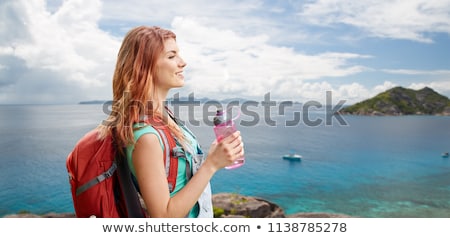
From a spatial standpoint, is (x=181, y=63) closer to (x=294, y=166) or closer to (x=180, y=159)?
(x=180, y=159)

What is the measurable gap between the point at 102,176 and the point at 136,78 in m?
0.25

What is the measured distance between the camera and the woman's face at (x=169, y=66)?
95 centimetres

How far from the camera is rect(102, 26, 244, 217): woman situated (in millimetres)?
830

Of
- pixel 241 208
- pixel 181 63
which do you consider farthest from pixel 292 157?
pixel 181 63

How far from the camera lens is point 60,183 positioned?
14086 mm

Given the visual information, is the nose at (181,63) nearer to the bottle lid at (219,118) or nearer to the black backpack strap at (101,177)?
the bottle lid at (219,118)

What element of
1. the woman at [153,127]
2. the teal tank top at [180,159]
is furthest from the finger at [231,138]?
the teal tank top at [180,159]

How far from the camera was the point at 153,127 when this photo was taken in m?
0.87

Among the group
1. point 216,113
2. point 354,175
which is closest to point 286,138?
point 354,175

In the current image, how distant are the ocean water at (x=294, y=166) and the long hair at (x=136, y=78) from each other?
319 inches

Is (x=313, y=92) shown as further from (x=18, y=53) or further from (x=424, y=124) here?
(x=424, y=124)

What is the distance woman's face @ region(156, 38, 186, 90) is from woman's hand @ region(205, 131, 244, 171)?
0.69 ft

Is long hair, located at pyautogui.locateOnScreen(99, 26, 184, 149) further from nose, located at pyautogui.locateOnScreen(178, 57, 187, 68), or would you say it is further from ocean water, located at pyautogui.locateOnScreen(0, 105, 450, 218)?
ocean water, located at pyautogui.locateOnScreen(0, 105, 450, 218)

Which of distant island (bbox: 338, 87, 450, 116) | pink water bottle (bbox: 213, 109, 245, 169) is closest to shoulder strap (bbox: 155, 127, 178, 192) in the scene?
pink water bottle (bbox: 213, 109, 245, 169)
